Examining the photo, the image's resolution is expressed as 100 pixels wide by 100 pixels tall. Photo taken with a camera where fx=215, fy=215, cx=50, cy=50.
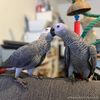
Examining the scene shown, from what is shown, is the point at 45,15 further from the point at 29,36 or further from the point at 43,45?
the point at 43,45

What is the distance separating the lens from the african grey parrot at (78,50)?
2.23 feet

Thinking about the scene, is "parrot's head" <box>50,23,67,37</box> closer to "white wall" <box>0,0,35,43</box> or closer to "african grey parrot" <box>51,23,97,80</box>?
"african grey parrot" <box>51,23,97,80</box>

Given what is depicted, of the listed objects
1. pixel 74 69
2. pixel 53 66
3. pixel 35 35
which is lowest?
Answer: pixel 53 66

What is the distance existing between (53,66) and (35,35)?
38 cm

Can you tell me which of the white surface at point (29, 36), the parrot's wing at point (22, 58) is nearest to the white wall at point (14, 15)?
the white surface at point (29, 36)

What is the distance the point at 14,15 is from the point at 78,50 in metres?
1.50

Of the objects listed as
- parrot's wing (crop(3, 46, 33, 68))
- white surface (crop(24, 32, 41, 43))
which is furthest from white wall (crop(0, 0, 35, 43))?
parrot's wing (crop(3, 46, 33, 68))

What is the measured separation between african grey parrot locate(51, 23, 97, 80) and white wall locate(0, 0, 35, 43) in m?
1.24

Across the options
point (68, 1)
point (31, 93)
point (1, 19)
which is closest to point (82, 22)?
point (68, 1)

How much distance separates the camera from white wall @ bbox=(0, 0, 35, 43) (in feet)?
6.21

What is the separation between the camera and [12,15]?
2043mm

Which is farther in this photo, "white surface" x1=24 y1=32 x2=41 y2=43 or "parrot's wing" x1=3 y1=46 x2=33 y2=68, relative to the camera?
"white surface" x1=24 y1=32 x2=41 y2=43

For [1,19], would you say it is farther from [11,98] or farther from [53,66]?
[11,98]

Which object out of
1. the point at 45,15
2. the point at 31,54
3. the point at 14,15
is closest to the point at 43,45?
the point at 31,54
